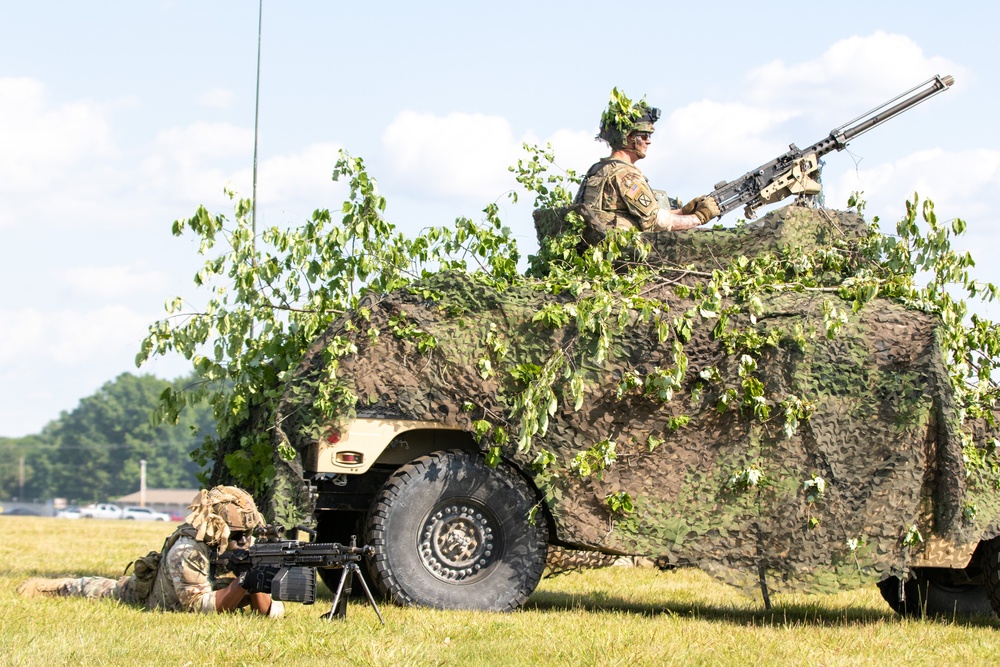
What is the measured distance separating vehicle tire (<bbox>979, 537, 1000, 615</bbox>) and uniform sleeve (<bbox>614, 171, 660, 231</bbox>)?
3.41m

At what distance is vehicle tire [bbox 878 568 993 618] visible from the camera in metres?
9.91

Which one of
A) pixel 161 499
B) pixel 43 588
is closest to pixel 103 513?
pixel 161 499

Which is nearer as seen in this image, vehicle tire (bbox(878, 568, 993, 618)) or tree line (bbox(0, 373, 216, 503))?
vehicle tire (bbox(878, 568, 993, 618))

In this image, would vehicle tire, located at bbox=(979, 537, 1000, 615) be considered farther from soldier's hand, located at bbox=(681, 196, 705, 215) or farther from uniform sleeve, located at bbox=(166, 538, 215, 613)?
uniform sleeve, located at bbox=(166, 538, 215, 613)

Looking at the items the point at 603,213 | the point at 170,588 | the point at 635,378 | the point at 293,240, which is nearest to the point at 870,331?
the point at 635,378

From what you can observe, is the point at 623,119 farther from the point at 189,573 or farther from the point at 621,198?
the point at 189,573

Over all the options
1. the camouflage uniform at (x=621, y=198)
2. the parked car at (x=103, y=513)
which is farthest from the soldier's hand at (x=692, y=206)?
the parked car at (x=103, y=513)

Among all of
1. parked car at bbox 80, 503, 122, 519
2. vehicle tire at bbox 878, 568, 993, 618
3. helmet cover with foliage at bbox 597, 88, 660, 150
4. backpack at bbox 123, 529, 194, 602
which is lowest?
parked car at bbox 80, 503, 122, 519

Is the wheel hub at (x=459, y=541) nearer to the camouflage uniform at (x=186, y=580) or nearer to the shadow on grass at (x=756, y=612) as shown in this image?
the shadow on grass at (x=756, y=612)

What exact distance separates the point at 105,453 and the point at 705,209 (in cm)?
11575

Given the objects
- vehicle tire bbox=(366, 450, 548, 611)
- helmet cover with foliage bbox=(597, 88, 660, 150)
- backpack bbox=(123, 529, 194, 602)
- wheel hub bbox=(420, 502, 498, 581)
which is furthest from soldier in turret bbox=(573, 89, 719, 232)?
backpack bbox=(123, 529, 194, 602)

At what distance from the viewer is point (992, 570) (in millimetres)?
9070

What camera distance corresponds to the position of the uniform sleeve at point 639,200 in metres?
10.3

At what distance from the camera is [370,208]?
1038cm
